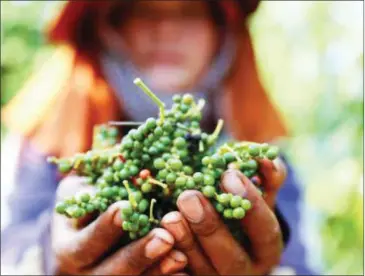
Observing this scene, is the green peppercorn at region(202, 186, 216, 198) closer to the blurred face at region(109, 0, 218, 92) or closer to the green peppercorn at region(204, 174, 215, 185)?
the green peppercorn at region(204, 174, 215, 185)

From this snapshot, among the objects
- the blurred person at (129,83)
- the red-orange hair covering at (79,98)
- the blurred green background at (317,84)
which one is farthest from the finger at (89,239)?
the blurred green background at (317,84)

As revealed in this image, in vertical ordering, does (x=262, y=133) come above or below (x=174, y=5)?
below

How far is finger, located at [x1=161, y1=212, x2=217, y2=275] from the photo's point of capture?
87 cm

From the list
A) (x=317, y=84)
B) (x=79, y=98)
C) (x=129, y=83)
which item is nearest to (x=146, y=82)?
(x=129, y=83)

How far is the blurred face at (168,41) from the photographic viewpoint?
65.5 inches

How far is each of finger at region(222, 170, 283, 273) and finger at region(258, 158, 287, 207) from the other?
4 centimetres

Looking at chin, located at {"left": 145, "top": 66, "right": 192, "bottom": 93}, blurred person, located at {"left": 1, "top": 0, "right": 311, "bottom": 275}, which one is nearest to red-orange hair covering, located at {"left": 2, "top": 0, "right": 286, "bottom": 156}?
blurred person, located at {"left": 1, "top": 0, "right": 311, "bottom": 275}

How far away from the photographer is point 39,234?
1.30 metres

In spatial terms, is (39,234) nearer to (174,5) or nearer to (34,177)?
(34,177)

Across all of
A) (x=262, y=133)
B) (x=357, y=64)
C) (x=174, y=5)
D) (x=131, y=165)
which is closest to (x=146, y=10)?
(x=174, y=5)

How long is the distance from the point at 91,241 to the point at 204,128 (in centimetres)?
80

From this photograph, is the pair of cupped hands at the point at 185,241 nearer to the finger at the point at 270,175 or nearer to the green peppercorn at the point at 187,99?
the finger at the point at 270,175

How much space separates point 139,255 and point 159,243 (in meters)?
0.06

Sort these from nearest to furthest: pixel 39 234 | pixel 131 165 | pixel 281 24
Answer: pixel 131 165 < pixel 39 234 < pixel 281 24
